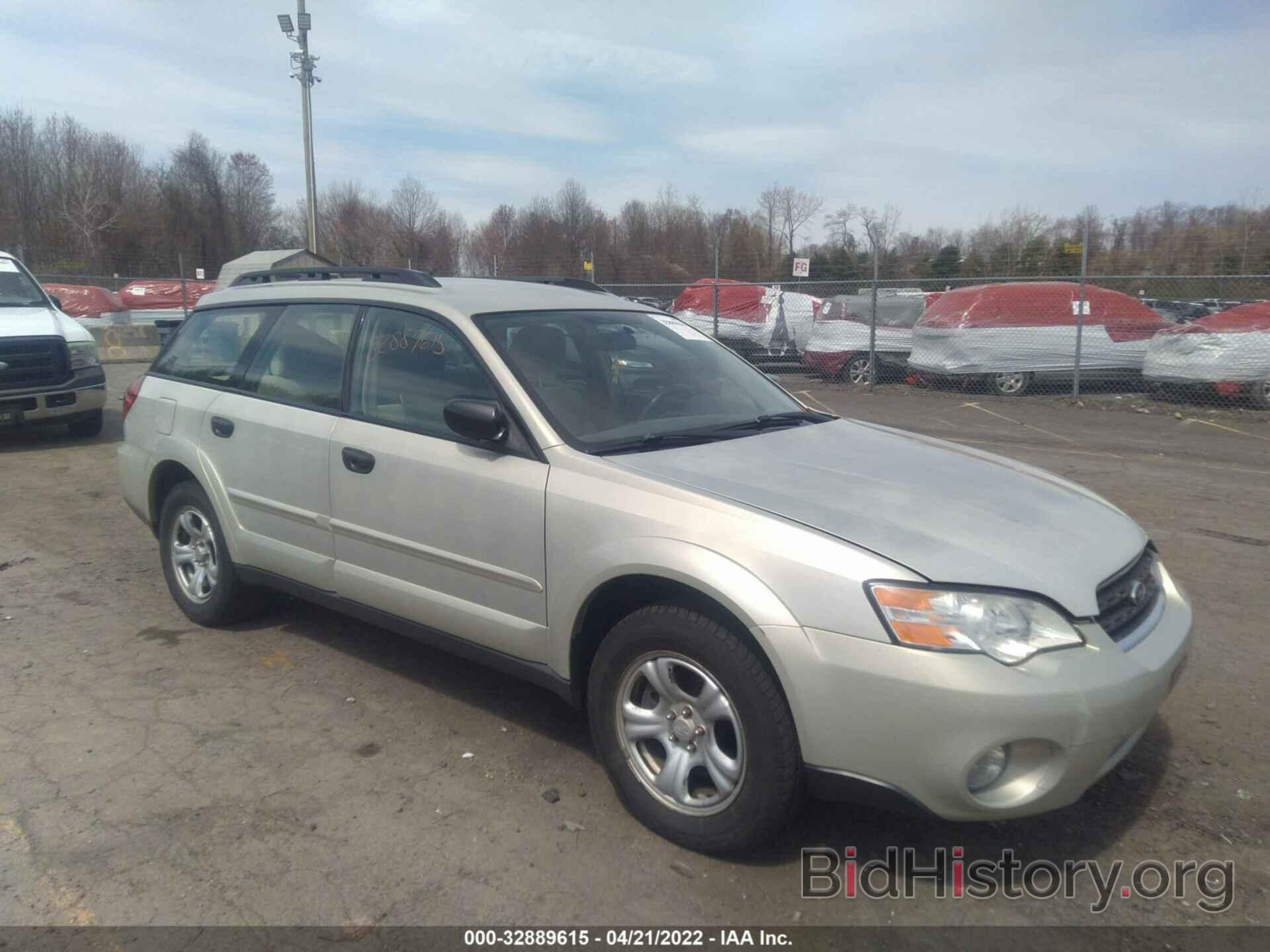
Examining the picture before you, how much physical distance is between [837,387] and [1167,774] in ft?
43.3

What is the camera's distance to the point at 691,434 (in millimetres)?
3613

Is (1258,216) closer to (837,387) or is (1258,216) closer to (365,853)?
(837,387)

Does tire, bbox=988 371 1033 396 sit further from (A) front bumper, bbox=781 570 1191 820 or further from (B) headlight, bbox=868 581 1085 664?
(B) headlight, bbox=868 581 1085 664

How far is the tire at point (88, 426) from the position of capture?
34.3 feet

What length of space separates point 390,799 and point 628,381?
1790mm

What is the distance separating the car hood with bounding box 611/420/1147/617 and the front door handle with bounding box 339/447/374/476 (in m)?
1.12

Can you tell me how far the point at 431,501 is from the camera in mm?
3551

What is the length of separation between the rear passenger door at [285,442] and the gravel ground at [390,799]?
1.98ft

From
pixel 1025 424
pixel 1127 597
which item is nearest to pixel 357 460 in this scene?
pixel 1127 597

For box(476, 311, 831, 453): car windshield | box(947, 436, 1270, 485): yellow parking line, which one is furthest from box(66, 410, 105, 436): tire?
box(947, 436, 1270, 485): yellow parking line

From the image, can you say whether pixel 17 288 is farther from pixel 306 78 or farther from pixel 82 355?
pixel 306 78

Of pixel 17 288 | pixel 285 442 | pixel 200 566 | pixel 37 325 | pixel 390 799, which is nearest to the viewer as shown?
pixel 390 799

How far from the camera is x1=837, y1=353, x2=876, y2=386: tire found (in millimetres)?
16078

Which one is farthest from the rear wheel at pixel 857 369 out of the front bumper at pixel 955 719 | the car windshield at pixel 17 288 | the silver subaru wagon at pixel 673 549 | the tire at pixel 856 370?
the front bumper at pixel 955 719
